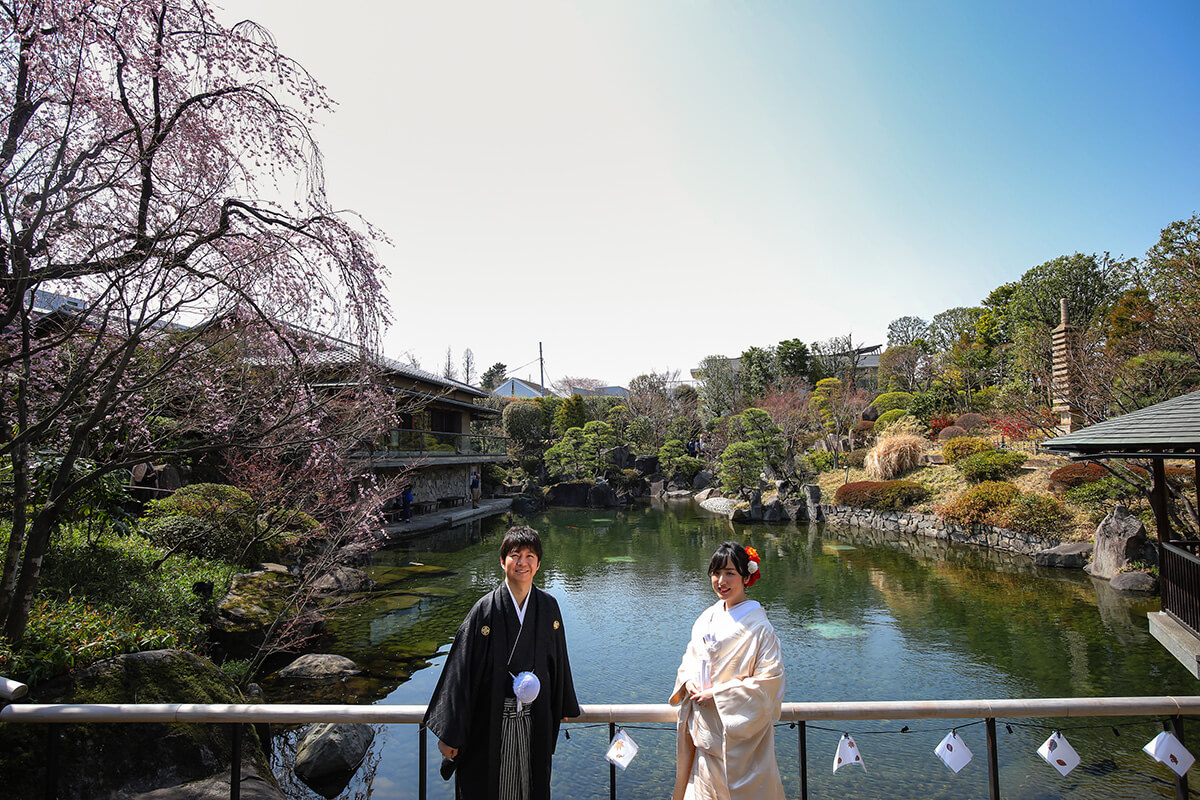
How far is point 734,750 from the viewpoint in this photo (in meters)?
2.02

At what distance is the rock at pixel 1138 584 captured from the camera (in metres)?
8.83

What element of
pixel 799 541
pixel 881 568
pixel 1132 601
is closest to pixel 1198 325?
pixel 1132 601

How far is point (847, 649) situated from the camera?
732 centimetres

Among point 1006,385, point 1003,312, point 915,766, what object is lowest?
point 915,766

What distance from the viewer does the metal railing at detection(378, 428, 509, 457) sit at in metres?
14.3

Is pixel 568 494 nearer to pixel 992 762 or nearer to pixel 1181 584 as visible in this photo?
pixel 1181 584

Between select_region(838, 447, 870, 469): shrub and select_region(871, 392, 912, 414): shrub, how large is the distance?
2.37 metres

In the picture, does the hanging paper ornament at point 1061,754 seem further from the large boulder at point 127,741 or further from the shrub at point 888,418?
the shrub at point 888,418

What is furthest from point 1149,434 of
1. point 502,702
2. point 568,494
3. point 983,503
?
point 568,494

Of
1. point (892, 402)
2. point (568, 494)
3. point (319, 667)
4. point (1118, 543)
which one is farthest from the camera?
point (892, 402)

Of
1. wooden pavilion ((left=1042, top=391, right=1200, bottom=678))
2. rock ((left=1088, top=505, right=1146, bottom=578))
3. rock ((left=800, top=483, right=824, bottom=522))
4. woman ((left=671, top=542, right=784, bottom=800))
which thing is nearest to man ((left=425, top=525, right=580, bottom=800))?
woman ((left=671, top=542, right=784, bottom=800))

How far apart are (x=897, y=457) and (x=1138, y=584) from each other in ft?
27.6

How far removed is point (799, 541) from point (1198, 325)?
8069 millimetres

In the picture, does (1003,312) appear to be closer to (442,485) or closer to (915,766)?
(442,485)
